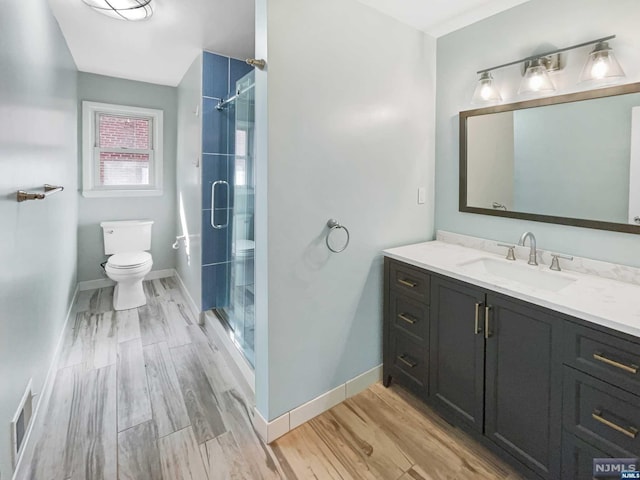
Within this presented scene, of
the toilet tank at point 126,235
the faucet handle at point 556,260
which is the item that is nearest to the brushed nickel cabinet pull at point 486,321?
the faucet handle at point 556,260

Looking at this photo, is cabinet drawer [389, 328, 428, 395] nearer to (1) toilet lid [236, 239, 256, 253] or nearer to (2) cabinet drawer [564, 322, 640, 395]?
(2) cabinet drawer [564, 322, 640, 395]

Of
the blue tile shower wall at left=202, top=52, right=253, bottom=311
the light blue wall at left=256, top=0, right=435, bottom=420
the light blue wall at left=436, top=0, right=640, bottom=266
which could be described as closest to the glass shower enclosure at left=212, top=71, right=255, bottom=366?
the blue tile shower wall at left=202, top=52, right=253, bottom=311

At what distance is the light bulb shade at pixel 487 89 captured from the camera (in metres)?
2.00

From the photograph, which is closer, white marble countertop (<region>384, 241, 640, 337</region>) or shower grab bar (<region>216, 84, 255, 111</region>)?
white marble countertop (<region>384, 241, 640, 337</region>)

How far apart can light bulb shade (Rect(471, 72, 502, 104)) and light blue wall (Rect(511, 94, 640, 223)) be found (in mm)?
168

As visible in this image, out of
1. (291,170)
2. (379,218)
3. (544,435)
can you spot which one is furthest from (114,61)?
(544,435)

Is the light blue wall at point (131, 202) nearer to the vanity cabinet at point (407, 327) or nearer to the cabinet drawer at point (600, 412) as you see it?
the vanity cabinet at point (407, 327)

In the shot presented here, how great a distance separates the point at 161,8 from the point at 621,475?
3.24 metres

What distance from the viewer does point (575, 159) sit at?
5.61ft

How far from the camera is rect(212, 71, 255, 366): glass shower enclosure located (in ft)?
7.46

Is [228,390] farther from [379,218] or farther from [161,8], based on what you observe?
[161,8]

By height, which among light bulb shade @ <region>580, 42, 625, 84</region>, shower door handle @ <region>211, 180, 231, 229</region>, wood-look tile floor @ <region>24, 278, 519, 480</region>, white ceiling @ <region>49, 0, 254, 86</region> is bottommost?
wood-look tile floor @ <region>24, 278, 519, 480</region>

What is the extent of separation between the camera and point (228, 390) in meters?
2.10

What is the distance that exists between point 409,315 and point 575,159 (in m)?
1.19
